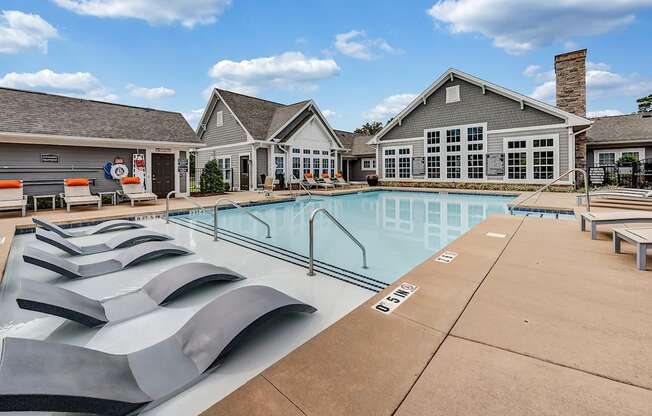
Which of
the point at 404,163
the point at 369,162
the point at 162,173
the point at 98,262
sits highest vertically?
the point at 369,162

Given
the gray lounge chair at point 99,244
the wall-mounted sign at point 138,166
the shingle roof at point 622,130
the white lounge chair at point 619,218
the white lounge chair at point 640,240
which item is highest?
the shingle roof at point 622,130

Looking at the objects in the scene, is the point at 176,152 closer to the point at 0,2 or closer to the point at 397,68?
the point at 0,2

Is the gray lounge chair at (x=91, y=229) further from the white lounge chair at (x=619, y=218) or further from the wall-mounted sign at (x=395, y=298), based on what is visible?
the white lounge chair at (x=619, y=218)

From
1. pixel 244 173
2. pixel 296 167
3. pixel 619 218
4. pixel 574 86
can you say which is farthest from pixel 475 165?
pixel 619 218

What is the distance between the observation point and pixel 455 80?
58.0 feet

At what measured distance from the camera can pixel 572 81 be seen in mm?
16312

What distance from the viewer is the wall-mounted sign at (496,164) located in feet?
54.1

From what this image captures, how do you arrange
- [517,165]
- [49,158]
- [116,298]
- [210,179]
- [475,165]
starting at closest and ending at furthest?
[116,298] < [49,158] < [210,179] < [517,165] < [475,165]

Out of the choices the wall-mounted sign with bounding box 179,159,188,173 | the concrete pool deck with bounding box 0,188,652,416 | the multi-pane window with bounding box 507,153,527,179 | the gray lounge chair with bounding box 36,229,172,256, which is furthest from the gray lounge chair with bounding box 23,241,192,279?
the multi-pane window with bounding box 507,153,527,179

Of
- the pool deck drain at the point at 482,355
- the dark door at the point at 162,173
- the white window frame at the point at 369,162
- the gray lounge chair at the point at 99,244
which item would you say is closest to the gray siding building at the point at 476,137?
the white window frame at the point at 369,162

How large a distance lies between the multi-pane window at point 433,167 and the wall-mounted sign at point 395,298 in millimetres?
16752

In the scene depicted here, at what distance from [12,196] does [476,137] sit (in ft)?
62.8

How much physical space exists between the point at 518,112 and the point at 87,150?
1898cm

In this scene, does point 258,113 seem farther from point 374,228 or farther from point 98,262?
point 98,262
